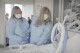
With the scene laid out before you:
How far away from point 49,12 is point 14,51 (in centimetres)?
64

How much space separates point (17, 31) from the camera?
169cm

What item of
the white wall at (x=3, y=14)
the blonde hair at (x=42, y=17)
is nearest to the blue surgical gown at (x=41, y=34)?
the blonde hair at (x=42, y=17)

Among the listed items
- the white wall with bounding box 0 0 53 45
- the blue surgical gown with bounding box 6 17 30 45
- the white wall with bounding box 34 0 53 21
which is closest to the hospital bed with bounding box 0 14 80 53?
the blue surgical gown with bounding box 6 17 30 45

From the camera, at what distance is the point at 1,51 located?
5.09 ft

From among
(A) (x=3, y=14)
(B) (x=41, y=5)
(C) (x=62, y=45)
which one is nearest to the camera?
(C) (x=62, y=45)

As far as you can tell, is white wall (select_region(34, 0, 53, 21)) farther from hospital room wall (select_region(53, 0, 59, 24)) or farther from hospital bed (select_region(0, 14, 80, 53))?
hospital bed (select_region(0, 14, 80, 53))

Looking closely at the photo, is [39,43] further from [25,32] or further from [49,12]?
[49,12]

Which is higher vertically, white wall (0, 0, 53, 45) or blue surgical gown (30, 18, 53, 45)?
white wall (0, 0, 53, 45)

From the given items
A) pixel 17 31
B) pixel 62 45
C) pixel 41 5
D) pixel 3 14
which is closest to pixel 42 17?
pixel 41 5

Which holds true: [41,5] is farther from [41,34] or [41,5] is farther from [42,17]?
[41,34]

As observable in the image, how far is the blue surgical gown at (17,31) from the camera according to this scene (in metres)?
1.67

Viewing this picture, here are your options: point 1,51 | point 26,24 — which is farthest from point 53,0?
point 1,51

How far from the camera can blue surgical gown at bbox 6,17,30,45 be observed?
5.47 ft

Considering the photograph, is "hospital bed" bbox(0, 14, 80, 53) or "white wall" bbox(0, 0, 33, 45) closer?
"hospital bed" bbox(0, 14, 80, 53)
